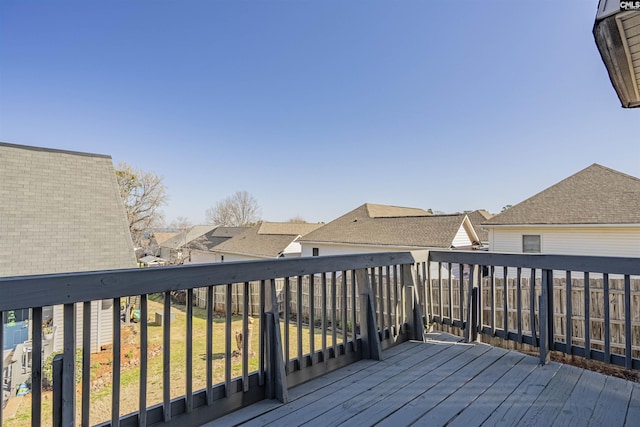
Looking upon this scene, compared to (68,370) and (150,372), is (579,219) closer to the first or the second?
(150,372)

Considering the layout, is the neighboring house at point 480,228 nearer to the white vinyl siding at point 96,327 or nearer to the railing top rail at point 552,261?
the railing top rail at point 552,261

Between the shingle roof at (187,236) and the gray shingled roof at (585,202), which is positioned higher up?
the gray shingled roof at (585,202)

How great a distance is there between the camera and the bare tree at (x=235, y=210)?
115 feet

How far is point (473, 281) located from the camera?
298 cm

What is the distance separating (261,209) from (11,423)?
31.2 m

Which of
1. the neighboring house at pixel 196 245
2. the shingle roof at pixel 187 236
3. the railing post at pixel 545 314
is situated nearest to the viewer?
the railing post at pixel 545 314

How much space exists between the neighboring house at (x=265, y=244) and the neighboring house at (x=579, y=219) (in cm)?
954

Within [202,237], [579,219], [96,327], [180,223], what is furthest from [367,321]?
[180,223]

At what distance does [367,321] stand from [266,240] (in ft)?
52.8

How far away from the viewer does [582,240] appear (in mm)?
9750

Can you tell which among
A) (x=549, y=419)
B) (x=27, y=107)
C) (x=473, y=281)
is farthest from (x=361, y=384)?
(x=27, y=107)

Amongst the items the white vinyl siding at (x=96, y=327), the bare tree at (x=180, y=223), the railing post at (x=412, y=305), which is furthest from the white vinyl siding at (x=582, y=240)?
the bare tree at (x=180, y=223)

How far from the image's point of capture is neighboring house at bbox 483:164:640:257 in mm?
9148

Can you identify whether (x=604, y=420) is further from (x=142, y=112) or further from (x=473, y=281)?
(x=142, y=112)
